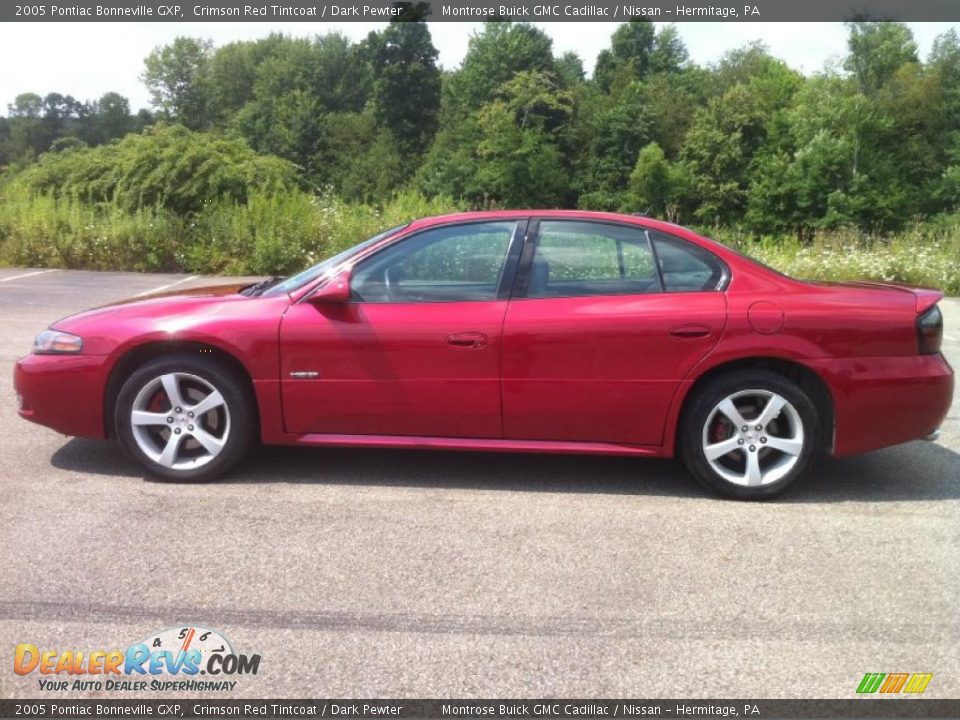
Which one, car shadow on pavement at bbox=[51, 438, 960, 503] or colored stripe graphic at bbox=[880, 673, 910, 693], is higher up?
car shadow on pavement at bbox=[51, 438, 960, 503]

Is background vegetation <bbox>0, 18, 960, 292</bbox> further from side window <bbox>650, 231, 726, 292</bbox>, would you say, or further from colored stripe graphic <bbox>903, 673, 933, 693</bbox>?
colored stripe graphic <bbox>903, 673, 933, 693</bbox>

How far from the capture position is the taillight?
15.4ft

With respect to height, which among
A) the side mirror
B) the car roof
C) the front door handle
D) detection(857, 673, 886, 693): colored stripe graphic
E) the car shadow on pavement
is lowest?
detection(857, 673, 886, 693): colored stripe graphic

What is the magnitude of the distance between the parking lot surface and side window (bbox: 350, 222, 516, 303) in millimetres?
1015

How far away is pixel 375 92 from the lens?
290ft

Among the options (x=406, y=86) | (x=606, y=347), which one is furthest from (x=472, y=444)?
(x=406, y=86)

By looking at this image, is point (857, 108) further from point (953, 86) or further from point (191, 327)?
point (191, 327)

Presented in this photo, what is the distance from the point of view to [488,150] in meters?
70.2

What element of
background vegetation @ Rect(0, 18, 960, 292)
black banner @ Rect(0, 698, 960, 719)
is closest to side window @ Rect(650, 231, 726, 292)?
black banner @ Rect(0, 698, 960, 719)

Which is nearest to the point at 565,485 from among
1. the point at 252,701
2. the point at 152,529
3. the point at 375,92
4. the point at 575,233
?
the point at 575,233

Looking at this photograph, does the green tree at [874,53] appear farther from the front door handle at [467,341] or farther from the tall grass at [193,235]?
the front door handle at [467,341]

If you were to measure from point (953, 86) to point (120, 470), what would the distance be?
65.7 m

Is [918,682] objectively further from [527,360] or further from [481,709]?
[527,360]

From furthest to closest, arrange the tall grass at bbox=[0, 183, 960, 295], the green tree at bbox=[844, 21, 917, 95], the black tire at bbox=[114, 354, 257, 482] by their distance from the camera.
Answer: the green tree at bbox=[844, 21, 917, 95] → the tall grass at bbox=[0, 183, 960, 295] → the black tire at bbox=[114, 354, 257, 482]
